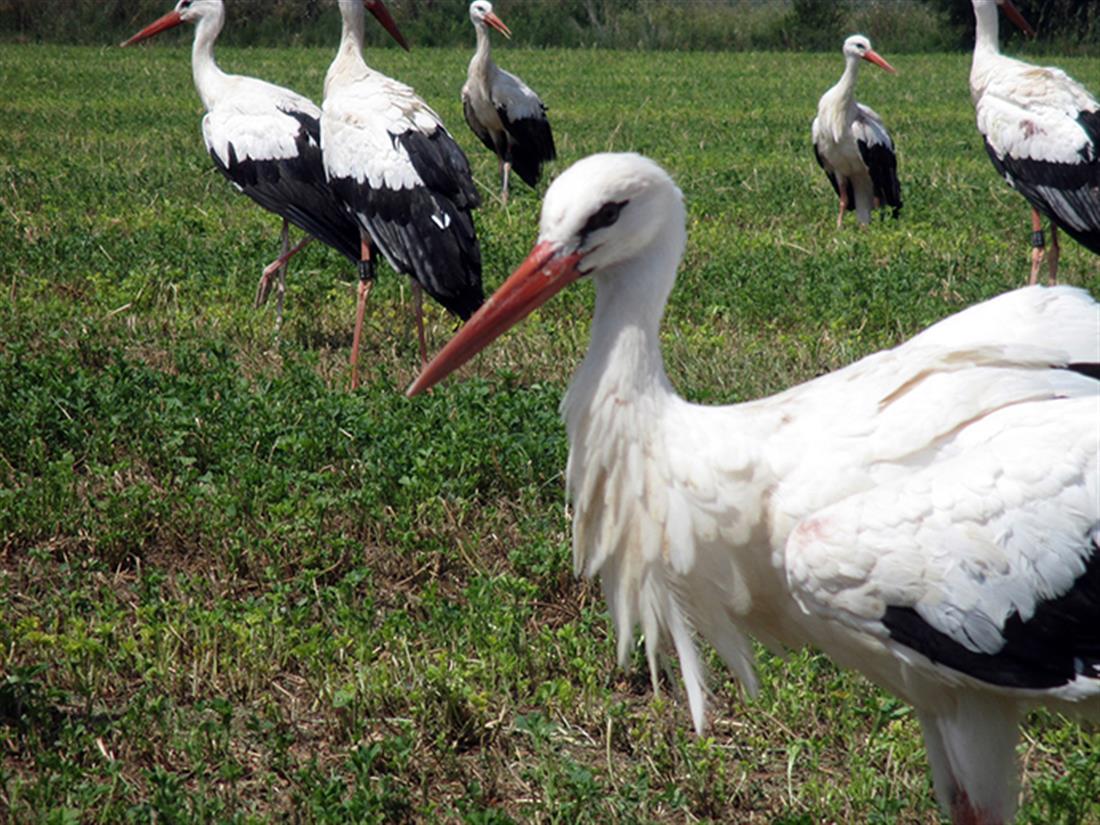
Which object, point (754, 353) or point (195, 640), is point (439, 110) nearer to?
point (754, 353)

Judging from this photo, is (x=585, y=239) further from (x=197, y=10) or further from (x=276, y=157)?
(x=197, y=10)

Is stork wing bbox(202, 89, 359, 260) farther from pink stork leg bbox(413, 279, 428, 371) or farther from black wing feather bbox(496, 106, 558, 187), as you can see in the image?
black wing feather bbox(496, 106, 558, 187)

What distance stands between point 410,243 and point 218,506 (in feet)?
8.15

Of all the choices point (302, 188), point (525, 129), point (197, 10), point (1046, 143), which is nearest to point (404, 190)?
point (302, 188)

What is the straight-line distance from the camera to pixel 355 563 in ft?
13.7

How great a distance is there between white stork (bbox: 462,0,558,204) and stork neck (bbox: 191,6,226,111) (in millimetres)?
3149

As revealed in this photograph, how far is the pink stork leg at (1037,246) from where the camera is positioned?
7766 mm

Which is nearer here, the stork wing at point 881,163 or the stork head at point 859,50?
the stork wing at point 881,163

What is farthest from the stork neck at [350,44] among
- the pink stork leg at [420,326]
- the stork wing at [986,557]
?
the stork wing at [986,557]

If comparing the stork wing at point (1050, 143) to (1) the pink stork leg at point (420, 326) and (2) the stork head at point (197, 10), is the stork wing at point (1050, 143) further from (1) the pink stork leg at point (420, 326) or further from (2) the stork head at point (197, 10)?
(2) the stork head at point (197, 10)

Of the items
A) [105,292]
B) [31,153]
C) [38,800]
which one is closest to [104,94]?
[31,153]

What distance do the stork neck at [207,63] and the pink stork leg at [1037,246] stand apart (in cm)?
465

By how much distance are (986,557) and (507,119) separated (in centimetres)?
1079

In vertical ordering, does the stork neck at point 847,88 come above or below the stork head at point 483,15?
below
